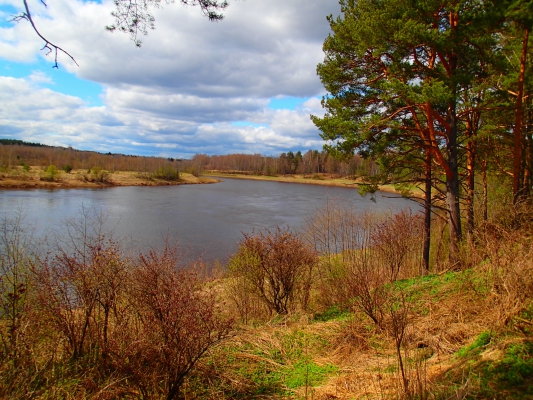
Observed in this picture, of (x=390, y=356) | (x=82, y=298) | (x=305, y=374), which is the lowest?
(x=305, y=374)

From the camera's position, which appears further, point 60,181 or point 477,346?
point 60,181

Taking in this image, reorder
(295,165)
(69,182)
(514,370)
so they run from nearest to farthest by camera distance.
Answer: (514,370)
(69,182)
(295,165)

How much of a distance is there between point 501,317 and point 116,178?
66467mm

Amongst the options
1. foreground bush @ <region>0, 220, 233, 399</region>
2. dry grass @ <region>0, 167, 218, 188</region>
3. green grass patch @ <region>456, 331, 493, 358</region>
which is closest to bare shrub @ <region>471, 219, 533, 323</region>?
green grass patch @ <region>456, 331, 493, 358</region>

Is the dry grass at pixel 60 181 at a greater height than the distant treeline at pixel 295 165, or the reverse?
the distant treeline at pixel 295 165

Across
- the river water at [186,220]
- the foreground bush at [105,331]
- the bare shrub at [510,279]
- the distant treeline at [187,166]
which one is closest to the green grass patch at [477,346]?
the bare shrub at [510,279]

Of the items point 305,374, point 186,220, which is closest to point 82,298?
point 305,374

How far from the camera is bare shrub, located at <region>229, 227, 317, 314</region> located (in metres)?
8.30

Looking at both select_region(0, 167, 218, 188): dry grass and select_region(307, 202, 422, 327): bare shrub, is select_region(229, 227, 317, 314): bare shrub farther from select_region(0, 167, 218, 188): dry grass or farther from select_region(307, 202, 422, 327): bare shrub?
select_region(0, 167, 218, 188): dry grass

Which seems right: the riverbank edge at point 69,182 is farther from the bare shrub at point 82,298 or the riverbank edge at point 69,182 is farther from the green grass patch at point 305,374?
the green grass patch at point 305,374

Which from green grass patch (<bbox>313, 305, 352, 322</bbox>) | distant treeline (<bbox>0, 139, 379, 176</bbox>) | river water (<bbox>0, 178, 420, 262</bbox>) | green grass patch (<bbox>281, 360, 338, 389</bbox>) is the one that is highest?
distant treeline (<bbox>0, 139, 379, 176</bbox>)

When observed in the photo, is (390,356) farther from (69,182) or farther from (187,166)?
(187,166)

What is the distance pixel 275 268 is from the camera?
27.5 feet

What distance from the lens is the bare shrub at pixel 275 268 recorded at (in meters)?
8.30
